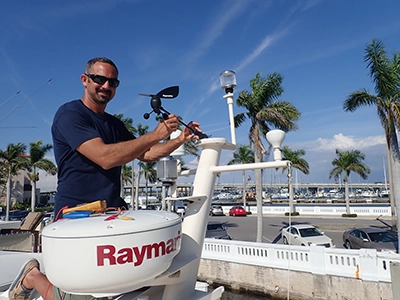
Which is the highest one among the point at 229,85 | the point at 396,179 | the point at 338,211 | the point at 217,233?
the point at 229,85

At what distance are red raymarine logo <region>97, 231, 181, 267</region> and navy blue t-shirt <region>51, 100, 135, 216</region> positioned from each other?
0.58 metres

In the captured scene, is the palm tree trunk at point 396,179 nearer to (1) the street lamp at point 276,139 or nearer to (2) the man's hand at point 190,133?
(1) the street lamp at point 276,139

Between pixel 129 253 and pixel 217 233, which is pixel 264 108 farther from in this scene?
pixel 129 253

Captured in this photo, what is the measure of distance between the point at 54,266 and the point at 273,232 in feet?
64.7

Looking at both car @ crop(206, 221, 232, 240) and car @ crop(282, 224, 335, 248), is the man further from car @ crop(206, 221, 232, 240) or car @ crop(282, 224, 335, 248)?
car @ crop(206, 221, 232, 240)

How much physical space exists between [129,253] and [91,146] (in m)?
0.63

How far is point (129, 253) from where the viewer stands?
145 cm

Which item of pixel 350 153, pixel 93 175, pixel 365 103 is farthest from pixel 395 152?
pixel 350 153

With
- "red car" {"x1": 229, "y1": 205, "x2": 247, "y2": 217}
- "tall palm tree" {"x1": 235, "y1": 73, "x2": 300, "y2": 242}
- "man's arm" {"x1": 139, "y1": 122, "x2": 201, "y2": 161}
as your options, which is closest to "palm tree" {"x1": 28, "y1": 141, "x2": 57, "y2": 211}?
"red car" {"x1": 229, "y1": 205, "x2": 247, "y2": 217}

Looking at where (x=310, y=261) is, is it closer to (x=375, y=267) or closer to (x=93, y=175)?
(x=375, y=267)

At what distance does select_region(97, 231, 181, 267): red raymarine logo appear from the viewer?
1.41 meters

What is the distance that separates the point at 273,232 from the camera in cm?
1986

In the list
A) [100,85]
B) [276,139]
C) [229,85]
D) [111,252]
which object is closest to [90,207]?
[111,252]

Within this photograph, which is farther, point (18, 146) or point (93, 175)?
point (18, 146)
